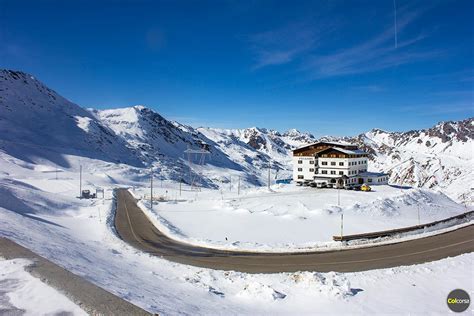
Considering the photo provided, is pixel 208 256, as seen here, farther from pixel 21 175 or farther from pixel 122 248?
pixel 21 175

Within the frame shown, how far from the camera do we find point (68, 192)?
6956 centimetres

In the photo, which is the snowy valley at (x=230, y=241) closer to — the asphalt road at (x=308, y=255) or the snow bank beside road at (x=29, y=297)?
the snow bank beside road at (x=29, y=297)

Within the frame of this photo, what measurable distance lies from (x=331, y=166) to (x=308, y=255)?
49.5 metres

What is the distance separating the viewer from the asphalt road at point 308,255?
24766 mm

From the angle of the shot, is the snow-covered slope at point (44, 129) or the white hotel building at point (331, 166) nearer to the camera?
the white hotel building at point (331, 166)

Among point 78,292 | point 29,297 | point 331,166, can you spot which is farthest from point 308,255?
point 331,166

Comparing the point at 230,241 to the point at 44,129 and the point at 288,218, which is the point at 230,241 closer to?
the point at 288,218

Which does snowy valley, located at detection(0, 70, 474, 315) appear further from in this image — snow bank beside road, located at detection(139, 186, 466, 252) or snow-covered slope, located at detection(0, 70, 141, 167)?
snow-covered slope, located at detection(0, 70, 141, 167)

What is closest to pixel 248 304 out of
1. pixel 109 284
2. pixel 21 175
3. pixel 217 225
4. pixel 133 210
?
pixel 109 284

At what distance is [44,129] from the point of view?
143 meters

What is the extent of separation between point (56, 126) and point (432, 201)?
6065 inches

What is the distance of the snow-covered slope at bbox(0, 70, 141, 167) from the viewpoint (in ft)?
390

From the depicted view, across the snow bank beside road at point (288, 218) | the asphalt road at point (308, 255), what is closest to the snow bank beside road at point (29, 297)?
the asphalt road at point (308, 255)

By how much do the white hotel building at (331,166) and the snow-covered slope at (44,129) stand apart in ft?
283
